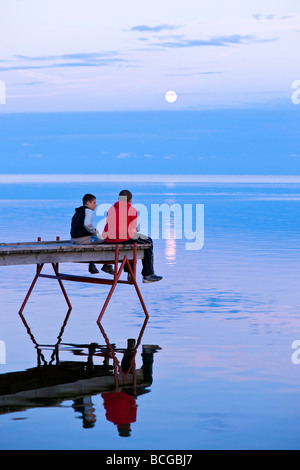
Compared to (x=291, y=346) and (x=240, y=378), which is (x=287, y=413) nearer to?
(x=240, y=378)

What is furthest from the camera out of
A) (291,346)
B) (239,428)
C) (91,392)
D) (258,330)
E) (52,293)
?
(52,293)

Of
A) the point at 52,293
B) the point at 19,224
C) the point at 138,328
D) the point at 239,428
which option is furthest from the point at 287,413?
the point at 19,224

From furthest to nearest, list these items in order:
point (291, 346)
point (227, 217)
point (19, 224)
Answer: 1. point (227, 217)
2. point (19, 224)
3. point (291, 346)

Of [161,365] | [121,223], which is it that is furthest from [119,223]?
[161,365]

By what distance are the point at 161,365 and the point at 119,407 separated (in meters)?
1.89

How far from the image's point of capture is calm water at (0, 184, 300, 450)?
25.5ft

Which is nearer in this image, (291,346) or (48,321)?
(291,346)

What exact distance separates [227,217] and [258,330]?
34674mm

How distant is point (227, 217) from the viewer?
47.1 meters

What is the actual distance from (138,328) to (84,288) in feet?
16.5

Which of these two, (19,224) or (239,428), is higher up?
(19,224)

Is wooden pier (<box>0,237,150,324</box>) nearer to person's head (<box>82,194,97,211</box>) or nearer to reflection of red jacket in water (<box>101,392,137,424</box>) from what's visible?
person's head (<box>82,194,97,211</box>)

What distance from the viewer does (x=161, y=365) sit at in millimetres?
10414

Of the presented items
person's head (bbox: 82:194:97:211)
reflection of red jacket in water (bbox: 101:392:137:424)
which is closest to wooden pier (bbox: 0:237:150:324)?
person's head (bbox: 82:194:97:211)
